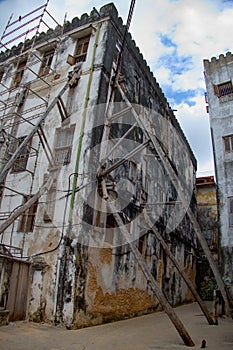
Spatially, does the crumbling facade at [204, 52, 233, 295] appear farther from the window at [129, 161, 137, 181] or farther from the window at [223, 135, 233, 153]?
the window at [129, 161, 137, 181]

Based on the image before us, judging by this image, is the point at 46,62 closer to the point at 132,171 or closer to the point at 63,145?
the point at 63,145

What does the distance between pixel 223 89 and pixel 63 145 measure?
11309 millimetres

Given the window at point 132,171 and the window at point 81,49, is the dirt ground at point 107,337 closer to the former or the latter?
the window at point 132,171

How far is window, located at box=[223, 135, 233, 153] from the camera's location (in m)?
15.7

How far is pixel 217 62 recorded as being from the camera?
18016mm

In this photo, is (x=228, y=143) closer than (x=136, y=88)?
No

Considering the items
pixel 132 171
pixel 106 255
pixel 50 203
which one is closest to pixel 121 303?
pixel 106 255

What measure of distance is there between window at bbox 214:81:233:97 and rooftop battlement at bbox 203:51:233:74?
1.34m

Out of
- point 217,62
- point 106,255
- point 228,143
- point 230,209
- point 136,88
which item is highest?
point 217,62

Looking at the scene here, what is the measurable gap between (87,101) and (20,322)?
7.42 meters

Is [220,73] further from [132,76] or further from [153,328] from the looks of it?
[153,328]

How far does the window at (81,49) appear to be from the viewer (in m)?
12.4

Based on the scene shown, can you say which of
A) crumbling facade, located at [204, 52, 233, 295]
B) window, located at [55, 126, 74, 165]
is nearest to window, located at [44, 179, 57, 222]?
window, located at [55, 126, 74, 165]

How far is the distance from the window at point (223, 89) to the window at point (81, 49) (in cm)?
862
